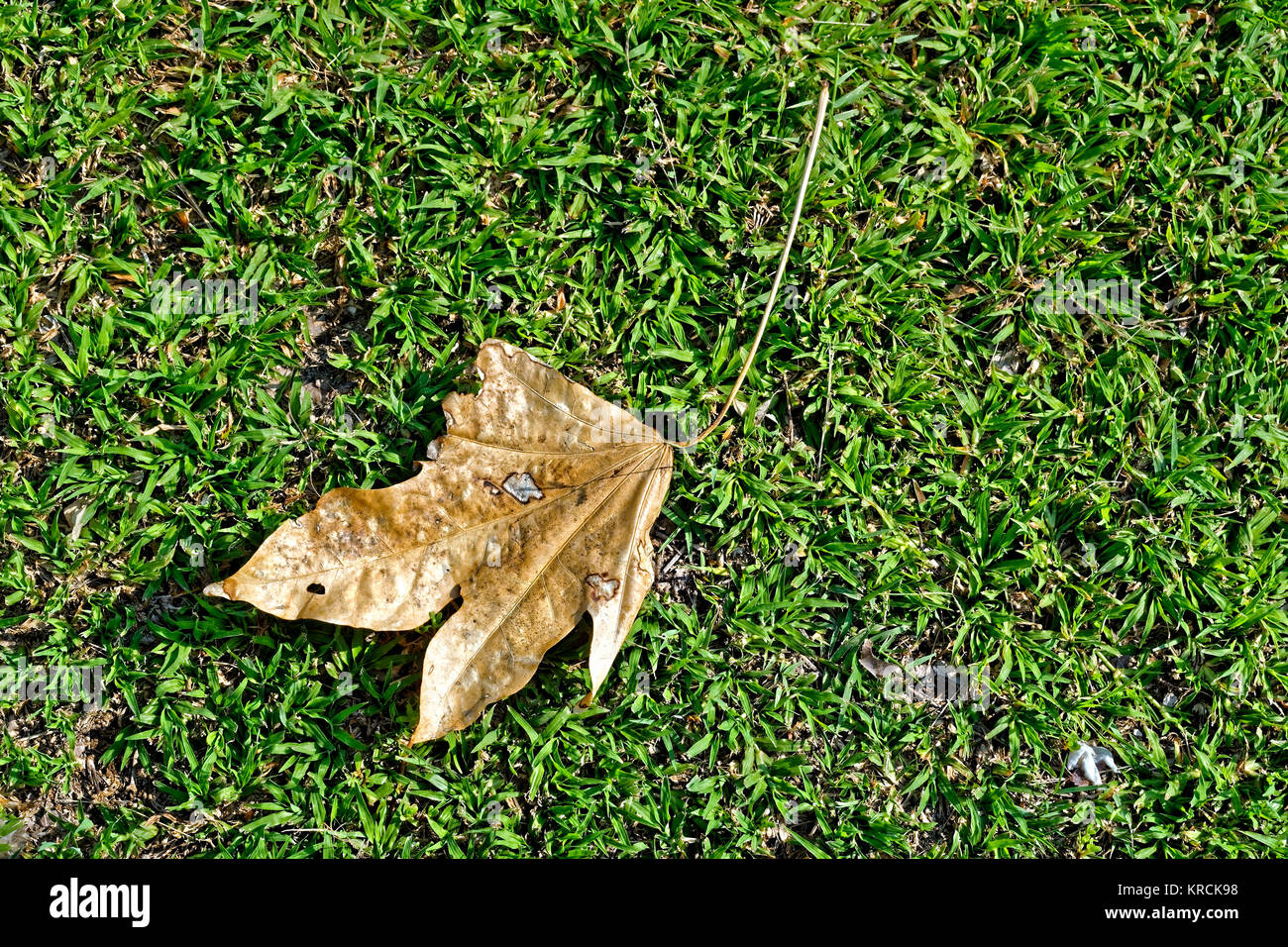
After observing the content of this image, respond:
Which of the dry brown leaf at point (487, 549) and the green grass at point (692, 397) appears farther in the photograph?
the green grass at point (692, 397)

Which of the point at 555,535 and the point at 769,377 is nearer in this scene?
the point at 555,535

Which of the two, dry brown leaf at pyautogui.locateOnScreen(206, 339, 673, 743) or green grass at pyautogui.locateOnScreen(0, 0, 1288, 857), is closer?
dry brown leaf at pyautogui.locateOnScreen(206, 339, 673, 743)

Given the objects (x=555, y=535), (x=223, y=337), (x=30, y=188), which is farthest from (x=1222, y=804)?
(x=30, y=188)

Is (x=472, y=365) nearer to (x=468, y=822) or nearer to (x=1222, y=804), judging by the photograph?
(x=468, y=822)
